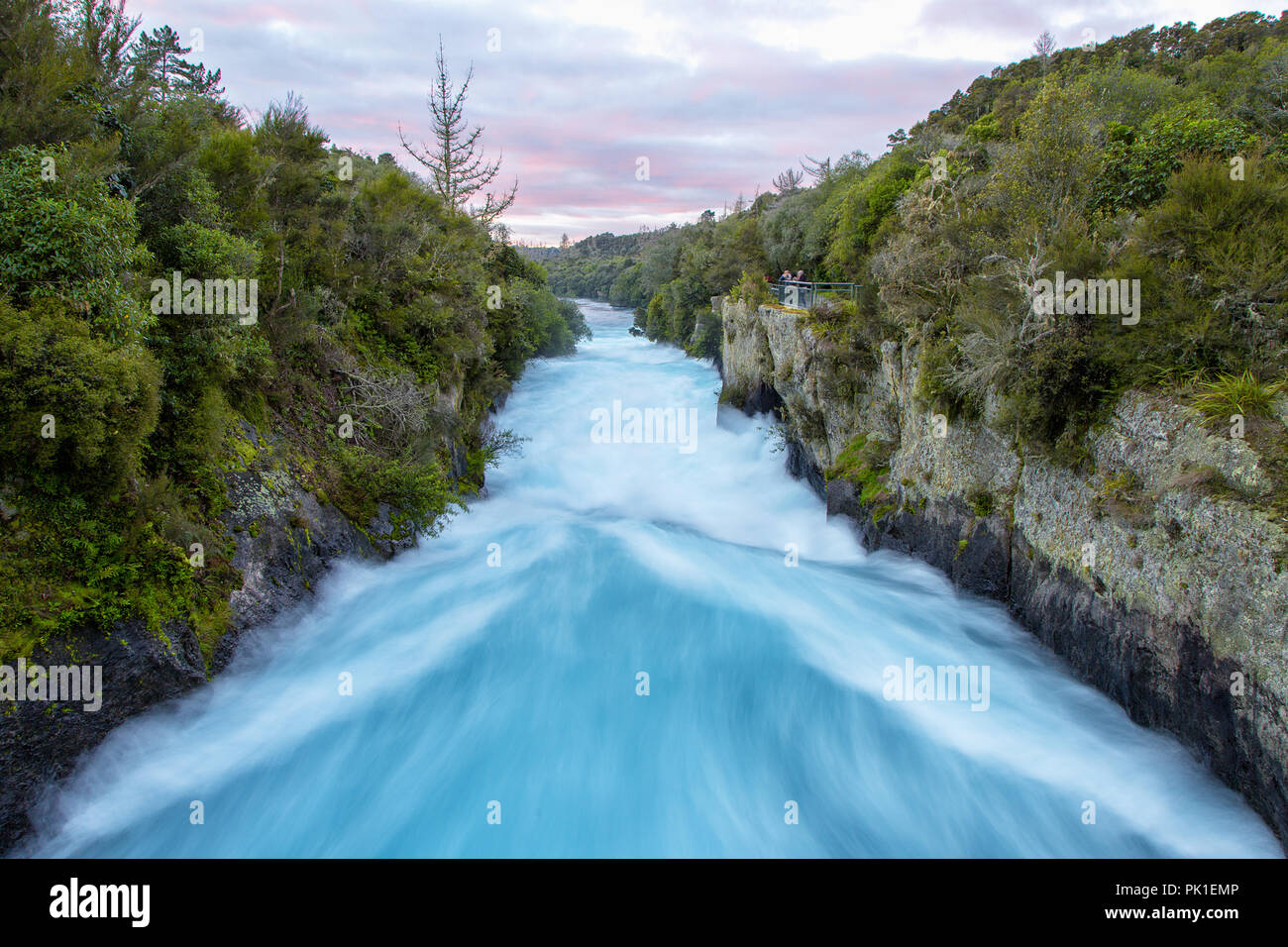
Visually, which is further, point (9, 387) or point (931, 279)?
point (931, 279)

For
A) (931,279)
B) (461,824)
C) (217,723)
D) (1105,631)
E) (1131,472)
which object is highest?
(931,279)

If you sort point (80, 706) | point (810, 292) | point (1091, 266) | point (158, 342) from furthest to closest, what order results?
point (810, 292) → point (1091, 266) → point (158, 342) → point (80, 706)

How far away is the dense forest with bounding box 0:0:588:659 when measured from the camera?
5.61 metres

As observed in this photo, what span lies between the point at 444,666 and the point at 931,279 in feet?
34.6

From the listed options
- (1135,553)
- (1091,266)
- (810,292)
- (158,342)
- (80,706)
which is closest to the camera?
(80,706)

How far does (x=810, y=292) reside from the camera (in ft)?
56.5

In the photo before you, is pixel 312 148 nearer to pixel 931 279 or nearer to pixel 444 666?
pixel 444 666

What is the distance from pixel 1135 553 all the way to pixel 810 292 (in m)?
12.1

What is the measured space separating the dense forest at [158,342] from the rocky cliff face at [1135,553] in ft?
29.5

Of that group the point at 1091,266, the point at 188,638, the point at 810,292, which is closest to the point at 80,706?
the point at 188,638

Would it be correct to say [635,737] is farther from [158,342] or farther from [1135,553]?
[158,342]

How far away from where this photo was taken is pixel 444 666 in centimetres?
834

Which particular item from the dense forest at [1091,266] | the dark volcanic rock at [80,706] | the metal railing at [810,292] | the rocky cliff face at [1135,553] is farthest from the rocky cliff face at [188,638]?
the metal railing at [810,292]
